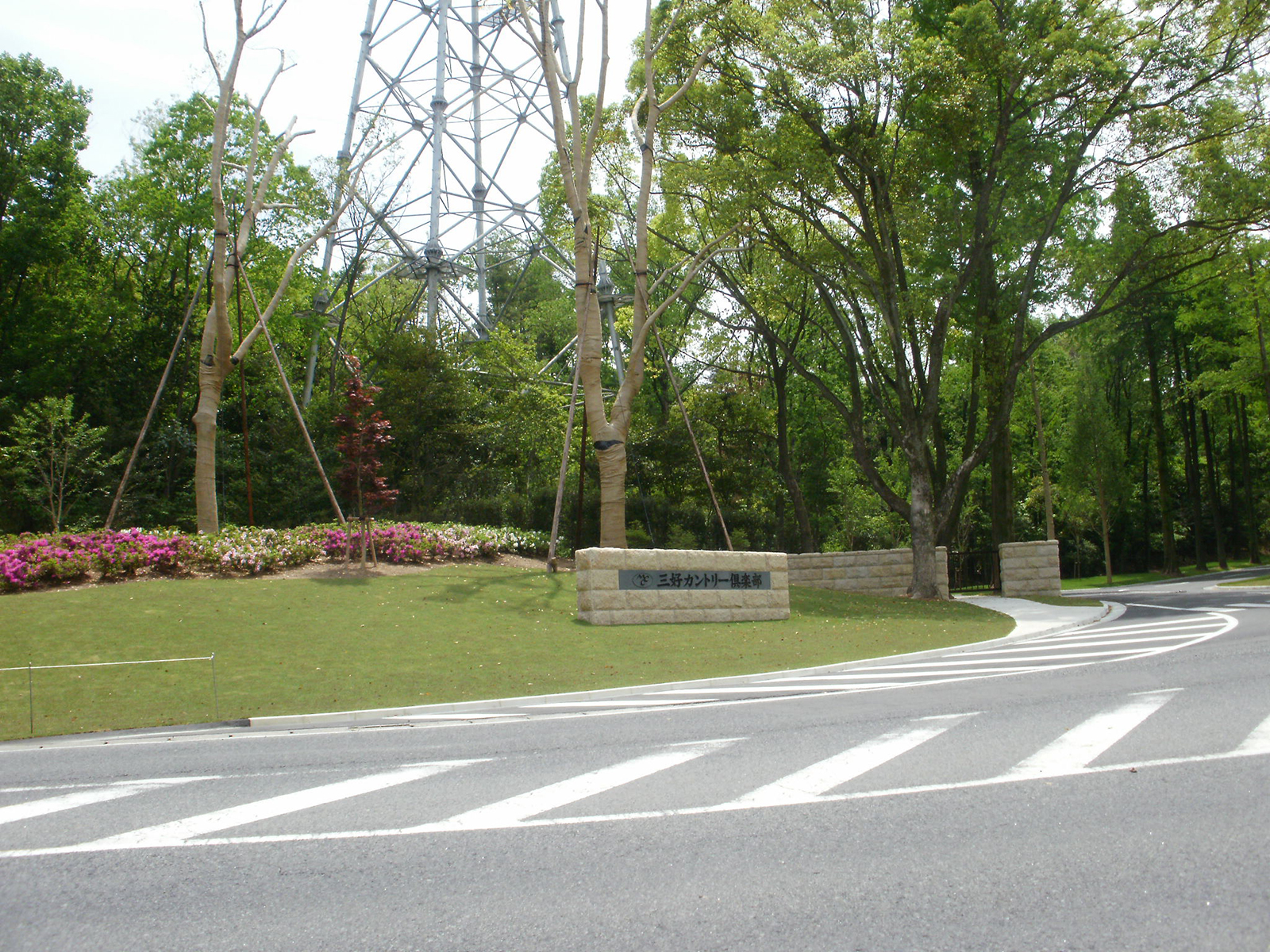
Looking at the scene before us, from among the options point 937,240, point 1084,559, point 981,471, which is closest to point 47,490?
point 937,240

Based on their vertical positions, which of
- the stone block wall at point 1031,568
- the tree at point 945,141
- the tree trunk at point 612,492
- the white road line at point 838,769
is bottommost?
the white road line at point 838,769

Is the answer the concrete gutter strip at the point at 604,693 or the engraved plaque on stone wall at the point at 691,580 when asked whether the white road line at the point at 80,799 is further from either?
the engraved plaque on stone wall at the point at 691,580

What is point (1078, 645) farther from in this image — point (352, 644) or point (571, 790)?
point (571, 790)

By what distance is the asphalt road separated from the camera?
361cm

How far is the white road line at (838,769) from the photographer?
214 inches

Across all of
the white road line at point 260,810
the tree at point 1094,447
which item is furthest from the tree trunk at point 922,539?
the tree at point 1094,447

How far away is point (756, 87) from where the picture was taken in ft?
76.5

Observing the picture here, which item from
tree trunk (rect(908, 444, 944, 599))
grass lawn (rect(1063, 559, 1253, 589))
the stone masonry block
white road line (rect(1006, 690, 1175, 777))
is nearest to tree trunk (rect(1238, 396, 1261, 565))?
grass lawn (rect(1063, 559, 1253, 589))

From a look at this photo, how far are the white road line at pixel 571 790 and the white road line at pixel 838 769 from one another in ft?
2.92

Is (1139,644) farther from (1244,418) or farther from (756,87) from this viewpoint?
(1244,418)

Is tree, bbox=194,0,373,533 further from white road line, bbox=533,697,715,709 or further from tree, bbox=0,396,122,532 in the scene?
white road line, bbox=533,697,715,709

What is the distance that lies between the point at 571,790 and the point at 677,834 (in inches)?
A: 46.9

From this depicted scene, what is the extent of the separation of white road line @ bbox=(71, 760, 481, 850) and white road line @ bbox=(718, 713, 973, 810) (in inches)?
93.0

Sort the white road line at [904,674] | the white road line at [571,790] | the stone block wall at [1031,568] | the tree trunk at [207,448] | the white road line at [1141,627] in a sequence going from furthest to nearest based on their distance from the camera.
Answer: the stone block wall at [1031,568] < the tree trunk at [207,448] < the white road line at [1141,627] < the white road line at [904,674] < the white road line at [571,790]
